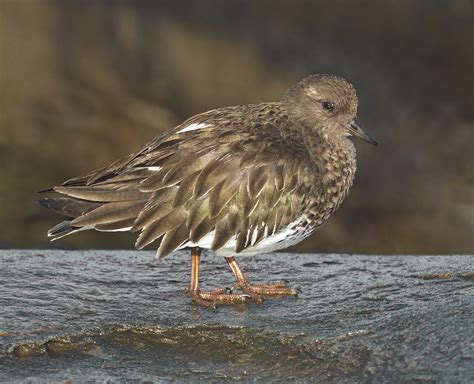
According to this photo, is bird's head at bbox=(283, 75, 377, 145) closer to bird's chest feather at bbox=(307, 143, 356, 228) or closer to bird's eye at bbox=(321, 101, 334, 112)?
bird's eye at bbox=(321, 101, 334, 112)

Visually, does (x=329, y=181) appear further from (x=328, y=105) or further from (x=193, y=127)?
(x=193, y=127)

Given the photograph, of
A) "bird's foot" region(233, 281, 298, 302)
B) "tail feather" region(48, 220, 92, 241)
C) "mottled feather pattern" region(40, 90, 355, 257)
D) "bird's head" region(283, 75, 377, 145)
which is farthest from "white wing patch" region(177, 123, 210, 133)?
"bird's foot" region(233, 281, 298, 302)

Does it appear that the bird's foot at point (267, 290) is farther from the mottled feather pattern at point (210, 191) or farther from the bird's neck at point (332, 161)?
the bird's neck at point (332, 161)

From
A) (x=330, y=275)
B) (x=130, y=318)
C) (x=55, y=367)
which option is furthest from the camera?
(x=330, y=275)

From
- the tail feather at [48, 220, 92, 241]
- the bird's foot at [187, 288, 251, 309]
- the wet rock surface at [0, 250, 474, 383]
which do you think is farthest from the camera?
the tail feather at [48, 220, 92, 241]

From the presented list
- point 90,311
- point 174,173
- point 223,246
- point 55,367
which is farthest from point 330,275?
point 55,367

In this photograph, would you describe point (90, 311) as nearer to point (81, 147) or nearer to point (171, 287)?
point (171, 287)
